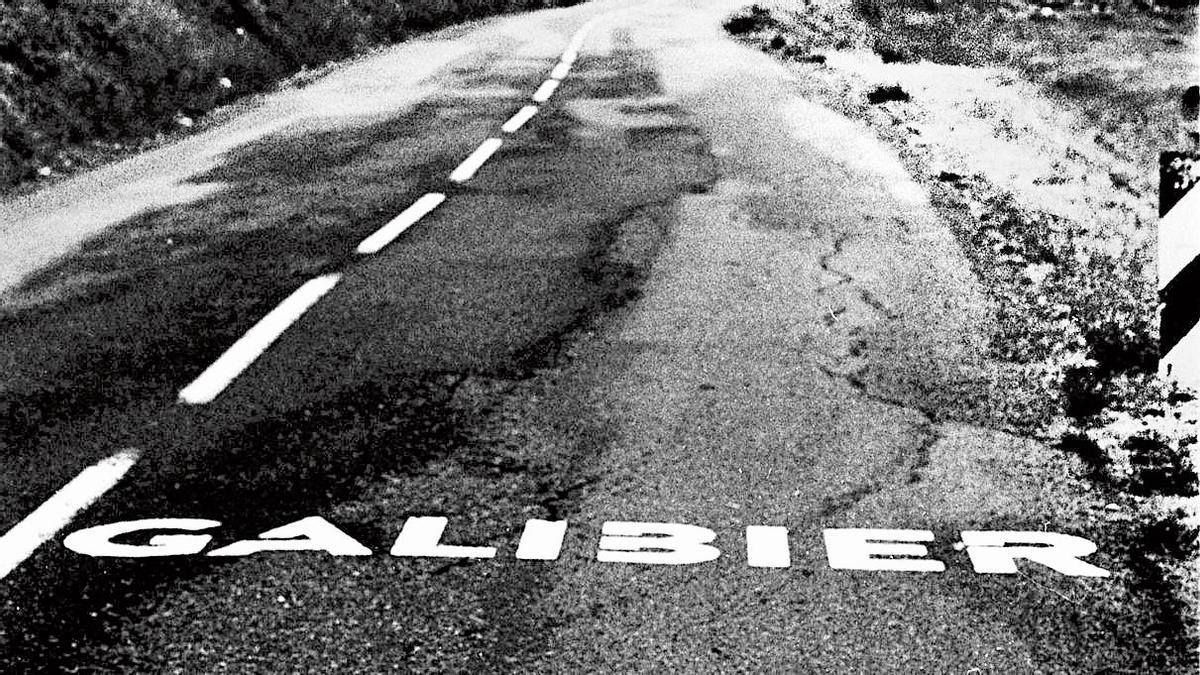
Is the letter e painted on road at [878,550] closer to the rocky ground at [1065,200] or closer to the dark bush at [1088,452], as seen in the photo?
the rocky ground at [1065,200]

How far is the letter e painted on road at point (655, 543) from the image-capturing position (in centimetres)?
389

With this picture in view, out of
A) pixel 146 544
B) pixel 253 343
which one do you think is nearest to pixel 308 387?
pixel 253 343

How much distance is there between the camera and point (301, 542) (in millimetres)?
3994

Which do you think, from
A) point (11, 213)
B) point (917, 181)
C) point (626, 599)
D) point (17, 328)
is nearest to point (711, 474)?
point (626, 599)

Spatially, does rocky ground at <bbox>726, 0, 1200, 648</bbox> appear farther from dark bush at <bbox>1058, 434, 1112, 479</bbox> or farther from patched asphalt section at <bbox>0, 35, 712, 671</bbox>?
patched asphalt section at <bbox>0, 35, 712, 671</bbox>

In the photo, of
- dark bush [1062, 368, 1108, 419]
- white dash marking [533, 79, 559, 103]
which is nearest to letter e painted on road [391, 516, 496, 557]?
dark bush [1062, 368, 1108, 419]

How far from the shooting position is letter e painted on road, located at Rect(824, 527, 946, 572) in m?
3.83

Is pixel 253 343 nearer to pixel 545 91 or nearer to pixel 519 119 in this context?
pixel 519 119

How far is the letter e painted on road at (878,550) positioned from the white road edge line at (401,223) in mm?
4593

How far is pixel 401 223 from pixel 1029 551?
5653 millimetres

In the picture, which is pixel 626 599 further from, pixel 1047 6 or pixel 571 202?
pixel 1047 6

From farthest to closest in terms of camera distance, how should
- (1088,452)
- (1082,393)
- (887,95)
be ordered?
(887,95)
(1082,393)
(1088,452)

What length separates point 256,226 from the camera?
8.63 metres

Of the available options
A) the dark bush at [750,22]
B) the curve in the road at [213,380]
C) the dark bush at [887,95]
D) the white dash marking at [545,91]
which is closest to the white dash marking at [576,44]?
the white dash marking at [545,91]
